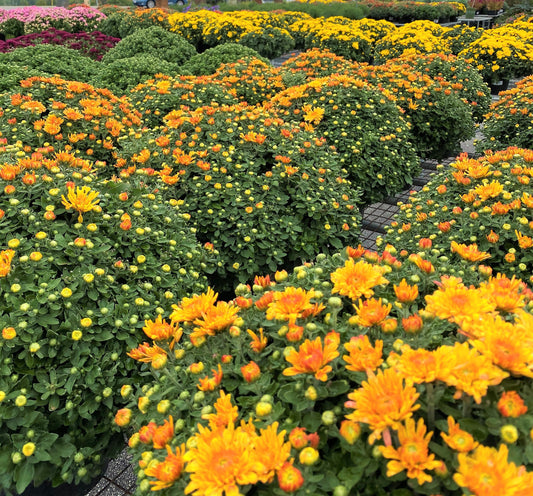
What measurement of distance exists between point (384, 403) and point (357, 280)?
49 cm

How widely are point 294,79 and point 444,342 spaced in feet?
17.4

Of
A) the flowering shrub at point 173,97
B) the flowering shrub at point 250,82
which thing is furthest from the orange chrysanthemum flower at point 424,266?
the flowering shrub at point 250,82

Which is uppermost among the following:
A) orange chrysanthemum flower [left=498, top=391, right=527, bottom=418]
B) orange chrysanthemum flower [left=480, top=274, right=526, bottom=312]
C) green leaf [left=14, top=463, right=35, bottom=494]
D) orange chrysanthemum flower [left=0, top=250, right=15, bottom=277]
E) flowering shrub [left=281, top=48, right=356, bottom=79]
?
flowering shrub [left=281, top=48, right=356, bottom=79]

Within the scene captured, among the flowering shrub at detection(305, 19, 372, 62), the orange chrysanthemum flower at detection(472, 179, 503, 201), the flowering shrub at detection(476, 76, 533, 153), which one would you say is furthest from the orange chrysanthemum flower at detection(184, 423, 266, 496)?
the flowering shrub at detection(305, 19, 372, 62)

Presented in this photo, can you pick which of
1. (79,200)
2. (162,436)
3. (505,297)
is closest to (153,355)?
(162,436)

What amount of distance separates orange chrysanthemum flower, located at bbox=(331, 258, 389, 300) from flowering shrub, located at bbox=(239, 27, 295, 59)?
983cm

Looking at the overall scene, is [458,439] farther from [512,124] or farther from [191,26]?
[191,26]

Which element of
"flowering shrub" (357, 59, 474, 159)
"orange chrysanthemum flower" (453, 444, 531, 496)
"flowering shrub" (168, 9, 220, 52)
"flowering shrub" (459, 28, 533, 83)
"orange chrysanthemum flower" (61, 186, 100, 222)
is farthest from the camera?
"flowering shrub" (168, 9, 220, 52)

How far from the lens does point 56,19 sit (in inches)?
507

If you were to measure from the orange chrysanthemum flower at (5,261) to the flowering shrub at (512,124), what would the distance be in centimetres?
463

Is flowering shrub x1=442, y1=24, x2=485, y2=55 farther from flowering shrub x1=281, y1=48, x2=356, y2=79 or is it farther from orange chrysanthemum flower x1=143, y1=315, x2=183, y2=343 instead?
orange chrysanthemum flower x1=143, y1=315, x2=183, y2=343

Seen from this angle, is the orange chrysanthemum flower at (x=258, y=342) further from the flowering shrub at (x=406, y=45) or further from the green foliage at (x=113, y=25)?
the green foliage at (x=113, y=25)

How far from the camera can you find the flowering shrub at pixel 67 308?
1633 mm

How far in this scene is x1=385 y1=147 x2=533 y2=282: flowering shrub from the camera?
2.21 m
